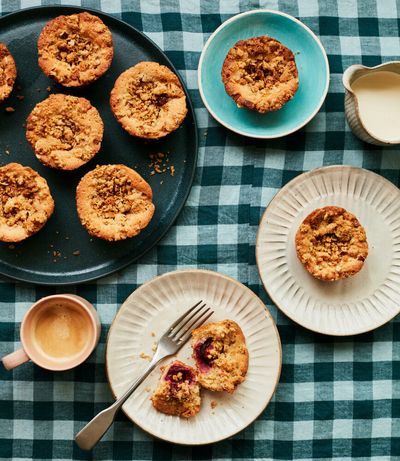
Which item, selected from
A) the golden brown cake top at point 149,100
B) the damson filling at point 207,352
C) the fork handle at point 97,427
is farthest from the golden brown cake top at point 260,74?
the fork handle at point 97,427

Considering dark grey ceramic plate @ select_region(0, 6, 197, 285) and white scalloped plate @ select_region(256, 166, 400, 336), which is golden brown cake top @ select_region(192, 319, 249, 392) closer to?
white scalloped plate @ select_region(256, 166, 400, 336)

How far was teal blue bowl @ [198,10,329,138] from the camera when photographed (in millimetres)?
2486

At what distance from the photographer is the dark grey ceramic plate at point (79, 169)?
248 cm

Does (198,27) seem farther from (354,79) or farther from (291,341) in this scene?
(291,341)

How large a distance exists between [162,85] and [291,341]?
111cm

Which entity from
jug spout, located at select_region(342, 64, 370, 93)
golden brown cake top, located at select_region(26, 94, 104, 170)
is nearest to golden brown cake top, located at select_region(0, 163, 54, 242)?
golden brown cake top, located at select_region(26, 94, 104, 170)

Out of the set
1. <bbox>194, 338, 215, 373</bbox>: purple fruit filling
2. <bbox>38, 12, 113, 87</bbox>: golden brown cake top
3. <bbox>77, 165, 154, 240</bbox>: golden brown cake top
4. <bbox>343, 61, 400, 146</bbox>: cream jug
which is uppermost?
<bbox>38, 12, 113, 87</bbox>: golden brown cake top

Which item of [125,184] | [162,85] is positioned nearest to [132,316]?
[125,184]

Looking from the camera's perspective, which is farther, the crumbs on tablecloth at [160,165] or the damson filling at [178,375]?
the crumbs on tablecloth at [160,165]

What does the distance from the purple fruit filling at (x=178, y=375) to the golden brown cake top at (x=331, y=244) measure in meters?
0.60

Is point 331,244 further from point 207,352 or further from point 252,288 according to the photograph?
point 207,352

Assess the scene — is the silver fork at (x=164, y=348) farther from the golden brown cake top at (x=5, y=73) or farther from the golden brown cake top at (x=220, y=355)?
the golden brown cake top at (x=5, y=73)

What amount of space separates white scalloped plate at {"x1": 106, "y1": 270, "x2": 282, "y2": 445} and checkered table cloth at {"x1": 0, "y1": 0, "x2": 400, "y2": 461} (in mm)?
95

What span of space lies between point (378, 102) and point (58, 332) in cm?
149
